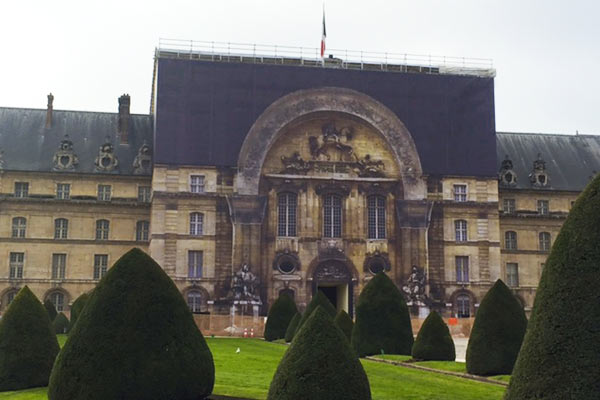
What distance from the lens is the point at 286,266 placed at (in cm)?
5831

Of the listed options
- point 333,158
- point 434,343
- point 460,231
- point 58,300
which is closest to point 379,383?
point 434,343

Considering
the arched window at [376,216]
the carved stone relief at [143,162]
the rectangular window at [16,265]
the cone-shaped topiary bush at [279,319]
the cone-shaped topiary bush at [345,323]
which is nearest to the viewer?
the cone-shaped topiary bush at [345,323]

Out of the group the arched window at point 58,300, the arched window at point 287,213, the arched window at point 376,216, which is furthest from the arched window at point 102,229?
the arched window at point 376,216

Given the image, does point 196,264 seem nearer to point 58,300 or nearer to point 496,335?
point 58,300

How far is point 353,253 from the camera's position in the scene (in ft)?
194

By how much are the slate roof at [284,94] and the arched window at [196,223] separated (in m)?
3.72

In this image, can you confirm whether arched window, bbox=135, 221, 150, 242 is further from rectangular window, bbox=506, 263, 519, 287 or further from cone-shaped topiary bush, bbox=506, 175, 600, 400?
cone-shaped topiary bush, bbox=506, 175, 600, 400

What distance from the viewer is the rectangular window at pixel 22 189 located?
59969mm

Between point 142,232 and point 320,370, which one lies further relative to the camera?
point 142,232

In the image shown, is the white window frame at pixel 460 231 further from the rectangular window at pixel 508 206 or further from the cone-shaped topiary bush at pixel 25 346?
the cone-shaped topiary bush at pixel 25 346

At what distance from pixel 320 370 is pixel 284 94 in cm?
4573

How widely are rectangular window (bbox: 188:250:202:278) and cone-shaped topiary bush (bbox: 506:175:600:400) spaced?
151ft

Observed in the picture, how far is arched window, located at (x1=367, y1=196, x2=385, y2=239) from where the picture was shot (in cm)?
5994

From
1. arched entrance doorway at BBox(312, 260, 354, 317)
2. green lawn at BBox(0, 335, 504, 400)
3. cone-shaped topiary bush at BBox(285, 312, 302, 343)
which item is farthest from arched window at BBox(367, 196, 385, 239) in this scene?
green lawn at BBox(0, 335, 504, 400)
